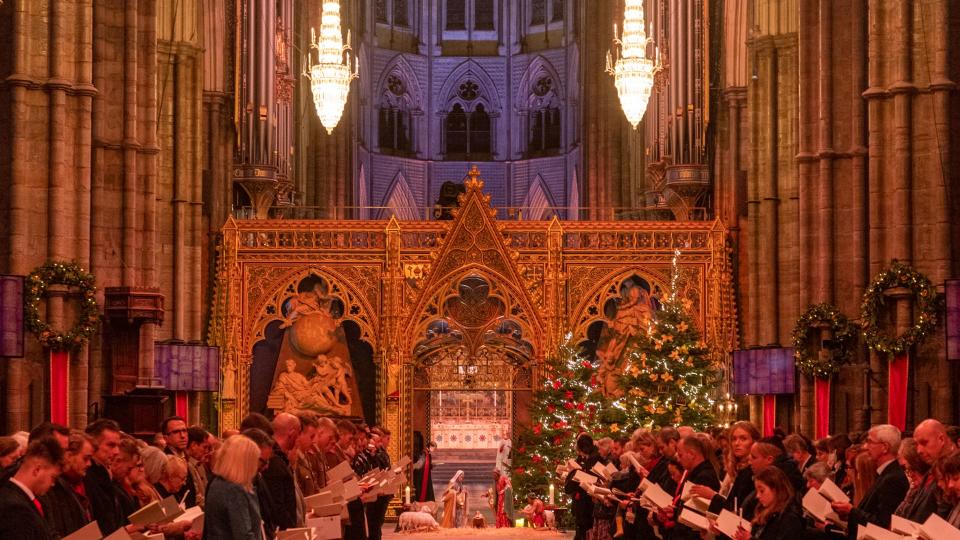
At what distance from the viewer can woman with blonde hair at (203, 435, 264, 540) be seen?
9688 millimetres

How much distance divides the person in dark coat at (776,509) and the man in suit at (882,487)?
0.64m

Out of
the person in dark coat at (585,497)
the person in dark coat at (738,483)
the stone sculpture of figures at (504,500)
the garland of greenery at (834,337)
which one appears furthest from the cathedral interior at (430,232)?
the person in dark coat at (738,483)

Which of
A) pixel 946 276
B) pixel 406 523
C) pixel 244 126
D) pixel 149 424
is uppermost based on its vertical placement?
pixel 244 126

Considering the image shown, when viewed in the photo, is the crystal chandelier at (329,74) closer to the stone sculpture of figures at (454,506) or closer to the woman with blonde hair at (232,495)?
the stone sculpture of figures at (454,506)

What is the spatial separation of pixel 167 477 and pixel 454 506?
1556 centimetres

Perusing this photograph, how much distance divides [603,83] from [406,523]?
22.5 m

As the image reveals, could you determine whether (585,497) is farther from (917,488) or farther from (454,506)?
(917,488)

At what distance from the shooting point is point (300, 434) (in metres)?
13.1

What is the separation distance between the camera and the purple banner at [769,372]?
2722cm

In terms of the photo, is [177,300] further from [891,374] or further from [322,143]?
[322,143]

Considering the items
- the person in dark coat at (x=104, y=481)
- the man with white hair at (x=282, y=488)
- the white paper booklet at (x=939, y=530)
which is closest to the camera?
the white paper booklet at (x=939, y=530)

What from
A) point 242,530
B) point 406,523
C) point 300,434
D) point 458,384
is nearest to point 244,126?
point 458,384

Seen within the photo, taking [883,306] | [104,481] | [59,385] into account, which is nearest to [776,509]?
[104,481]

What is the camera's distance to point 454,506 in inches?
1083
